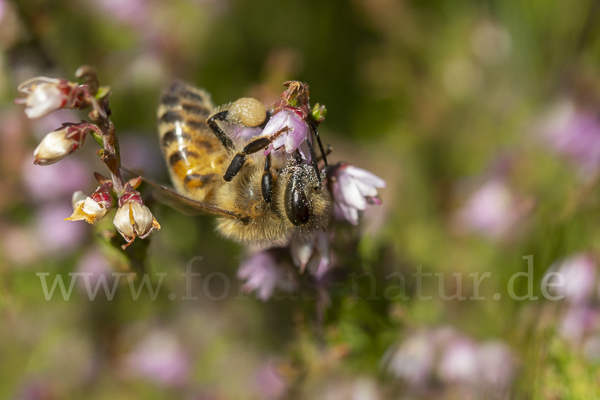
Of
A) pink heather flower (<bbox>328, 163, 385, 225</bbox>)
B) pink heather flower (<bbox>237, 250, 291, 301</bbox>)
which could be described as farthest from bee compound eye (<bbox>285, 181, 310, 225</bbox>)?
pink heather flower (<bbox>237, 250, 291, 301</bbox>)

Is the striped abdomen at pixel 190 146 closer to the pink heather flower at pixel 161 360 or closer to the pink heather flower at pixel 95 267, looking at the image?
the pink heather flower at pixel 95 267

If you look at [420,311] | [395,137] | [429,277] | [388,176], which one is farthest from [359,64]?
A: [420,311]

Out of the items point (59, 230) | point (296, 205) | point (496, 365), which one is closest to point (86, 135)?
point (296, 205)

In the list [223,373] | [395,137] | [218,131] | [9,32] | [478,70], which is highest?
[478,70]

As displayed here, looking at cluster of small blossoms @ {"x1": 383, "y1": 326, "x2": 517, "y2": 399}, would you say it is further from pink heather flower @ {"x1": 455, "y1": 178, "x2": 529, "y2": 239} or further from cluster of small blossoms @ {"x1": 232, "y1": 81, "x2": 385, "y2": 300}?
pink heather flower @ {"x1": 455, "y1": 178, "x2": 529, "y2": 239}

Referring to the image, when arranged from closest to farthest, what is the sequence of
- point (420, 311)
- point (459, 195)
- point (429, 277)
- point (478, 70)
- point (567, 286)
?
point (567, 286) → point (420, 311) → point (429, 277) → point (459, 195) → point (478, 70)

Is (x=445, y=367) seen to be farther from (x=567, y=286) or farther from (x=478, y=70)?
(x=478, y=70)
